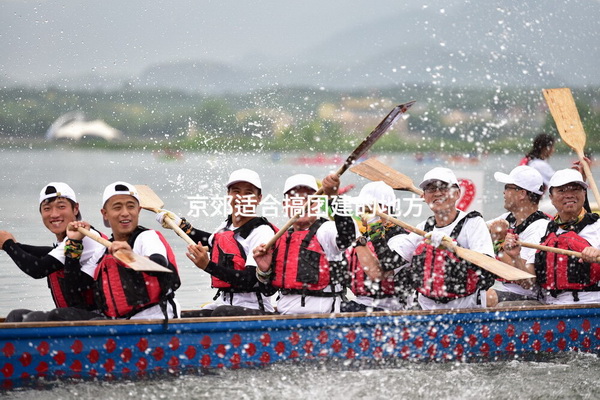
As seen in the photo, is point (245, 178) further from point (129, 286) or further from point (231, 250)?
point (129, 286)

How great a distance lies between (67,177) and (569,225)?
21.1m

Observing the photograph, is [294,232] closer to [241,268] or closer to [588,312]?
[241,268]

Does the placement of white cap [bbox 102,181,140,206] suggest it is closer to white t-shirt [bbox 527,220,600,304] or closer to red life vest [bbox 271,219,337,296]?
red life vest [bbox 271,219,337,296]

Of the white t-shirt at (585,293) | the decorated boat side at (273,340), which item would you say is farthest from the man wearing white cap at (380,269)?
the white t-shirt at (585,293)

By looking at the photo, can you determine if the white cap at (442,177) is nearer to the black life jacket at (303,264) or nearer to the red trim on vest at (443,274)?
the red trim on vest at (443,274)

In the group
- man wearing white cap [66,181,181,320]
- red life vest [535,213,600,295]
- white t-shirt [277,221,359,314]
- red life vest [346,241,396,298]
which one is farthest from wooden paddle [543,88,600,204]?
man wearing white cap [66,181,181,320]

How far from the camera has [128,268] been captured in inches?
217

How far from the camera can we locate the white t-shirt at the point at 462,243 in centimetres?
592

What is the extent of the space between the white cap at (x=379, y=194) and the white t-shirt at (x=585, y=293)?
49.8 inches

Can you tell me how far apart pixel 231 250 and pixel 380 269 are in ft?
3.15

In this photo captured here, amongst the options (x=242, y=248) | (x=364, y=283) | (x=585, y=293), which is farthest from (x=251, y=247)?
(x=585, y=293)

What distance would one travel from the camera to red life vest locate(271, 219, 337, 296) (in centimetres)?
593

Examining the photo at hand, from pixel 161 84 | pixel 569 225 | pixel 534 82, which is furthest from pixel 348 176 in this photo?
pixel 569 225

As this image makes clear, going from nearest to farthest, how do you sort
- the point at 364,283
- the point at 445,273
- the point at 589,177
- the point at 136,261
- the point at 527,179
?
the point at 136,261, the point at 445,273, the point at 364,283, the point at 527,179, the point at 589,177
